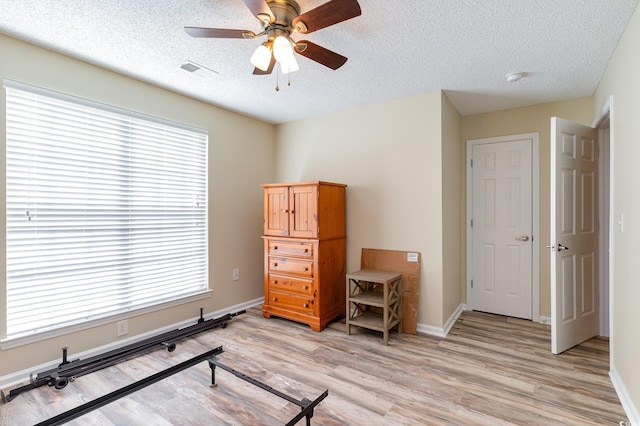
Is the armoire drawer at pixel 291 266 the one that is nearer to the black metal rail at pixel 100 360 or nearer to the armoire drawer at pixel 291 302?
the armoire drawer at pixel 291 302

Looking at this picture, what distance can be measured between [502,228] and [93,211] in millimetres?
4330

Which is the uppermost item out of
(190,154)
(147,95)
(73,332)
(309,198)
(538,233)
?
(147,95)

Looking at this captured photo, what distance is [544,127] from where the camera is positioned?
3469 millimetres

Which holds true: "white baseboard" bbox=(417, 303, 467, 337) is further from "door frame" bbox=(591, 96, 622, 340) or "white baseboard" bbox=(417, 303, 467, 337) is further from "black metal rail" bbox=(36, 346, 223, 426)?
"black metal rail" bbox=(36, 346, 223, 426)

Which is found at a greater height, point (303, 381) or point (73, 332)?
point (73, 332)

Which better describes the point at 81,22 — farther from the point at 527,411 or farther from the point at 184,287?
the point at 527,411

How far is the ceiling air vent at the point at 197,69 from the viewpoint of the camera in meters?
2.58

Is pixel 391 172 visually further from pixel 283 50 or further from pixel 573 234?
pixel 283 50

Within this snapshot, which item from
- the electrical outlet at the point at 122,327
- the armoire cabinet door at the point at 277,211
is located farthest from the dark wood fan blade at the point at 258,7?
the electrical outlet at the point at 122,327

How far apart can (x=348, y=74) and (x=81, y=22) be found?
199 centimetres

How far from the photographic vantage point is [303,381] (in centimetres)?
230

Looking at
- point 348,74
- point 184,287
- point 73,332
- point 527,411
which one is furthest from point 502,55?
point 73,332

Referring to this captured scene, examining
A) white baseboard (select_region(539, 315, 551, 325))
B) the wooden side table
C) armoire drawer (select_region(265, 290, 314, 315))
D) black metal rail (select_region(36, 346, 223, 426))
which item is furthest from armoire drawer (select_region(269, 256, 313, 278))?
white baseboard (select_region(539, 315, 551, 325))

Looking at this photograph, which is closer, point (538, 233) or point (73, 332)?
point (73, 332)
